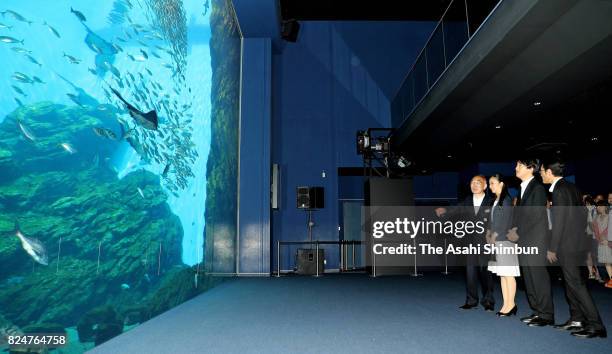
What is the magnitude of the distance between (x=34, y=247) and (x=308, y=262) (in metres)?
6.09

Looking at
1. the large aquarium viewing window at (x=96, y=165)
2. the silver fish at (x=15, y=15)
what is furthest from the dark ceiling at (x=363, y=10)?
the silver fish at (x=15, y=15)

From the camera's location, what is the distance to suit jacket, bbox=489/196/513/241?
11.1ft

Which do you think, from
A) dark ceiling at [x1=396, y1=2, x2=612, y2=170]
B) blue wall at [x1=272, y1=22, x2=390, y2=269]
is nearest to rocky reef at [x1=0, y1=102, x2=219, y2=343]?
dark ceiling at [x1=396, y1=2, x2=612, y2=170]

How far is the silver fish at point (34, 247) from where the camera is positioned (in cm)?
171

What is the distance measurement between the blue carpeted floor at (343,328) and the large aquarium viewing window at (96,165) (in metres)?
0.39

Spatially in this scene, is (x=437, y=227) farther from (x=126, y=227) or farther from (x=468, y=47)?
(x=126, y=227)

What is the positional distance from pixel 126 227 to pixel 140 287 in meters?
0.60

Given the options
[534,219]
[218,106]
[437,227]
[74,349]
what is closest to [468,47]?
[534,219]

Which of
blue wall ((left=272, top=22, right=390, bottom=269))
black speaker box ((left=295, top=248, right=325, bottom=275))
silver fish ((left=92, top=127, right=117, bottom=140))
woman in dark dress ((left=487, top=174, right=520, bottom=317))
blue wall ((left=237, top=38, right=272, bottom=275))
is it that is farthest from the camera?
blue wall ((left=272, top=22, right=390, bottom=269))

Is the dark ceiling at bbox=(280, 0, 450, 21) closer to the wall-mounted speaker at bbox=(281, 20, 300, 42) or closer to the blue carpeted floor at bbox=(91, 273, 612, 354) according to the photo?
the wall-mounted speaker at bbox=(281, 20, 300, 42)

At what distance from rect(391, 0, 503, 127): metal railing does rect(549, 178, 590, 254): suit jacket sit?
2.65 metres

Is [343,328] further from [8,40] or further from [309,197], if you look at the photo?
[309,197]

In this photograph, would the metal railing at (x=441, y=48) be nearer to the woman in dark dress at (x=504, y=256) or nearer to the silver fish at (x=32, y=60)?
the woman in dark dress at (x=504, y=256)

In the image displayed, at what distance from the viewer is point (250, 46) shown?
7.80 metres
